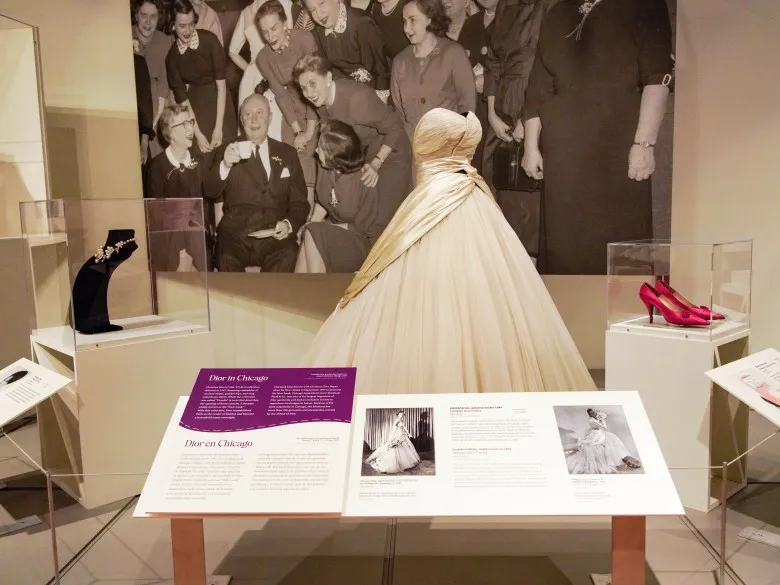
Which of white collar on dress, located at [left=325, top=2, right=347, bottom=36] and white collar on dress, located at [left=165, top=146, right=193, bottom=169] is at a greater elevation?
white collar on dress, located at [left=325, top=2, right=347, bottom=36]

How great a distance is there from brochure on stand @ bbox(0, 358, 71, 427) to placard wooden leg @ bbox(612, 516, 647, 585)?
1.81m

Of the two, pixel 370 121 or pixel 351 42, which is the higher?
pixel 351 42

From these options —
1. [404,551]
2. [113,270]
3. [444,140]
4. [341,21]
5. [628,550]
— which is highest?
[341,21]

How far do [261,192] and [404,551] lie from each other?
2.38 m

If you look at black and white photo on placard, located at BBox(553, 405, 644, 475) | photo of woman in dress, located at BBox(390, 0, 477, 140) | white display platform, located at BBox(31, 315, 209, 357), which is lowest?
black and white photo on placard, located at BBox(553, 405, 644, 475)

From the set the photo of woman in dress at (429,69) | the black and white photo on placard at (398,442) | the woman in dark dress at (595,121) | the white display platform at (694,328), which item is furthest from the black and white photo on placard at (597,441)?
the photo of woman in dress at (429,69)

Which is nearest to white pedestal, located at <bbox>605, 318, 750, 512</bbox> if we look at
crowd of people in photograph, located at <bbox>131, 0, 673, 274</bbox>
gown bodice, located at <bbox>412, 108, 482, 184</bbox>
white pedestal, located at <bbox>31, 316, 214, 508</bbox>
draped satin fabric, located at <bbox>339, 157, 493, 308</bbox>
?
draped satin fabric, located at <bbox>339, 157, 493, 308</bbox>

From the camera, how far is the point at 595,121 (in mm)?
3344

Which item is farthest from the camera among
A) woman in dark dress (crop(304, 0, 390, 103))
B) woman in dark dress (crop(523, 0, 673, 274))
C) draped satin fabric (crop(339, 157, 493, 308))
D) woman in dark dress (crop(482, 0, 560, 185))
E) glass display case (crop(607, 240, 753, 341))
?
woman in dark dress (crop(304, 0, 390, 103))

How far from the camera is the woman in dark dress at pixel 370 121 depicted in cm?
356

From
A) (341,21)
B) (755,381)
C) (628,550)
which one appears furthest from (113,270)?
(755,381)

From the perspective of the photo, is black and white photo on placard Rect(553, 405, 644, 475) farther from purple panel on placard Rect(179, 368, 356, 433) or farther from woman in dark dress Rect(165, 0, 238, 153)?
woman in dark dress Rect(165, 0, 238, 153)

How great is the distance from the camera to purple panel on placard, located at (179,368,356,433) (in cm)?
150

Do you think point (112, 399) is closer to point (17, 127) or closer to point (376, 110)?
point (17, 127)
